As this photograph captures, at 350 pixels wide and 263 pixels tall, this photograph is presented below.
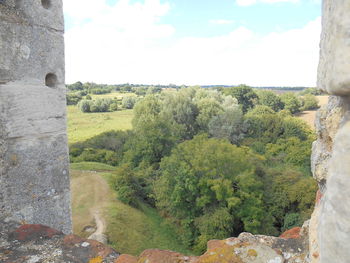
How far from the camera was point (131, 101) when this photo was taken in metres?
57.2

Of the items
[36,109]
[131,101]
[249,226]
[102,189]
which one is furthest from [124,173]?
[131,101]

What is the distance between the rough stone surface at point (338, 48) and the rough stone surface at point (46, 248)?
253cm

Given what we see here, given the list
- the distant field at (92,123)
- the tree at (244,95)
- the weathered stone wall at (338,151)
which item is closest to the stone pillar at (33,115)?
the weathered stone wall at (338,151)

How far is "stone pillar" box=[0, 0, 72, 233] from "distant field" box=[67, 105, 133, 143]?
30028 mm

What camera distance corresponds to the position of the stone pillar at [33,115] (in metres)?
3.90

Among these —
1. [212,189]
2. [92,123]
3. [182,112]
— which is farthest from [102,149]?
[212,189]

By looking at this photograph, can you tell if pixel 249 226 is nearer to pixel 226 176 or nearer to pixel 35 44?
pixel 226 176

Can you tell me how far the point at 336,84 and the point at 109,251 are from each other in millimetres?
2687

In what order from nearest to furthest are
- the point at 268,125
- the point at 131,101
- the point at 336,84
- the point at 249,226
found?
the point at 336,84 < the point at 249,226 < the point at 268,125 < the point at 131,101

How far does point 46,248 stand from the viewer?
3.13 metres

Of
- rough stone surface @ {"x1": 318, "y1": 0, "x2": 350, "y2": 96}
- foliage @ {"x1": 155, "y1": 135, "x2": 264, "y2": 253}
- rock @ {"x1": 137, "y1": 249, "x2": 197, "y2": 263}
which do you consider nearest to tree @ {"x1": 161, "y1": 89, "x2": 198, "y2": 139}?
foliage @ {"x1": 155, "y1": 135, "x2": 264, "y2": 253}

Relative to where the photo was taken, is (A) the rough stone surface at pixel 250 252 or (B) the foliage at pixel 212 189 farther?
(B) the foliage at pixel 212 189

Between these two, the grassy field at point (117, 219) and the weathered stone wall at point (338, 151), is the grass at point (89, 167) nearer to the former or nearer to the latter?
the grassy field at point (117, 219)

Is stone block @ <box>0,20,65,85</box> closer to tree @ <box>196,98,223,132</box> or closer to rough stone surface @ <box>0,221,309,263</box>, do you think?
rough stone surface @ <box>0,221,309,263</box>
